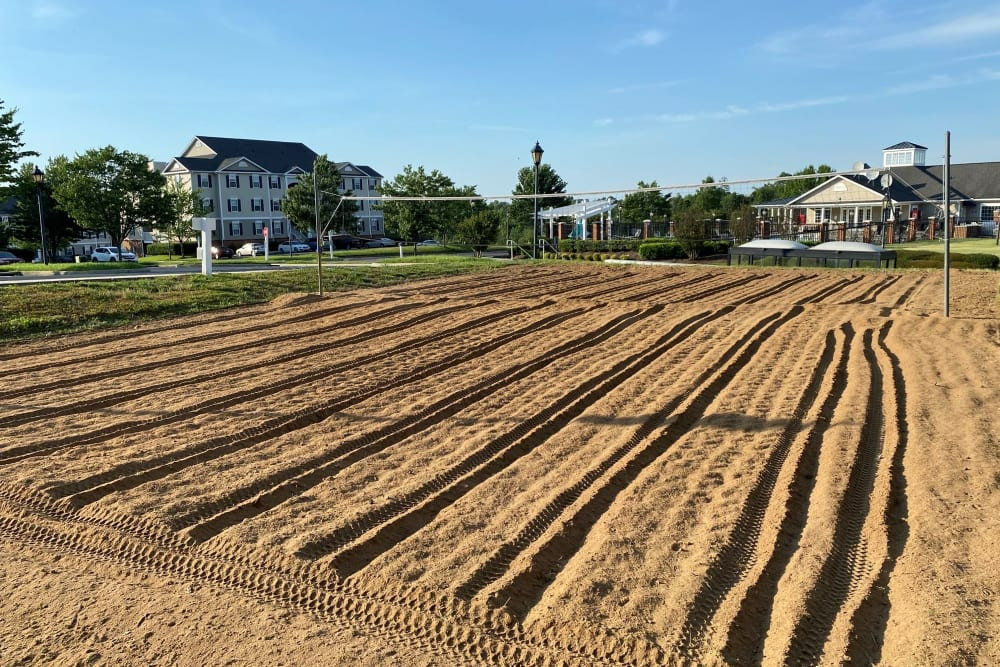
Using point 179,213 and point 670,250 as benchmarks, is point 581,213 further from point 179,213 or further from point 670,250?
point 179,213

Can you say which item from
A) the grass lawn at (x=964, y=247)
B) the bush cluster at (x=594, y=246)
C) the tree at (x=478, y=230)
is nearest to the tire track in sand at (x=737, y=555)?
the grass lawn at (x=964, y=247)

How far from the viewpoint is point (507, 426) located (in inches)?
299

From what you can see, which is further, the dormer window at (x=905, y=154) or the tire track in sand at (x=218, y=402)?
the dormer window at (x=905, y=154)

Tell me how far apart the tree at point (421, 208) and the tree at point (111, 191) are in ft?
45.9

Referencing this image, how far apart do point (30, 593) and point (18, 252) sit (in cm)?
5288

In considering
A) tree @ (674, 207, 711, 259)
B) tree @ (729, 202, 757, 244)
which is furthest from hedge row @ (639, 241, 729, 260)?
tree @ (729, 202, 757, 244)

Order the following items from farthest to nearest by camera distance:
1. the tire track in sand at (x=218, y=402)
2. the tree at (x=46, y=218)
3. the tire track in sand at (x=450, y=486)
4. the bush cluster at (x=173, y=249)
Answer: the bush cluster at (x=173, y=249), the tree at (x=46, y=218), the tire track in sand at (x=218, y=402), the tire track in sand at (x=450, y=486)

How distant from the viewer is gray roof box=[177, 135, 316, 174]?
6362 cm

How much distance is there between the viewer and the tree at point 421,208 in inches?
1845

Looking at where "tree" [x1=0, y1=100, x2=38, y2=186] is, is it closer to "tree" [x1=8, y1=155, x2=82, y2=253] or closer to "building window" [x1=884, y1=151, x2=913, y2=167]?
"tree" [x1=8, y1=155, x2=82, y2=253]

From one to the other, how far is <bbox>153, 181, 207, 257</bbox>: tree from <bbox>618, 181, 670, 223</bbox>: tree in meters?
34.7

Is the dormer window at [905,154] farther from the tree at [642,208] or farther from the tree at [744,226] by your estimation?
the tree at [744,226]

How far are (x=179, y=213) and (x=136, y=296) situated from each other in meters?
33.8

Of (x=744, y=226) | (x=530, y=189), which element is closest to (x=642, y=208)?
(x=530, y=189)
